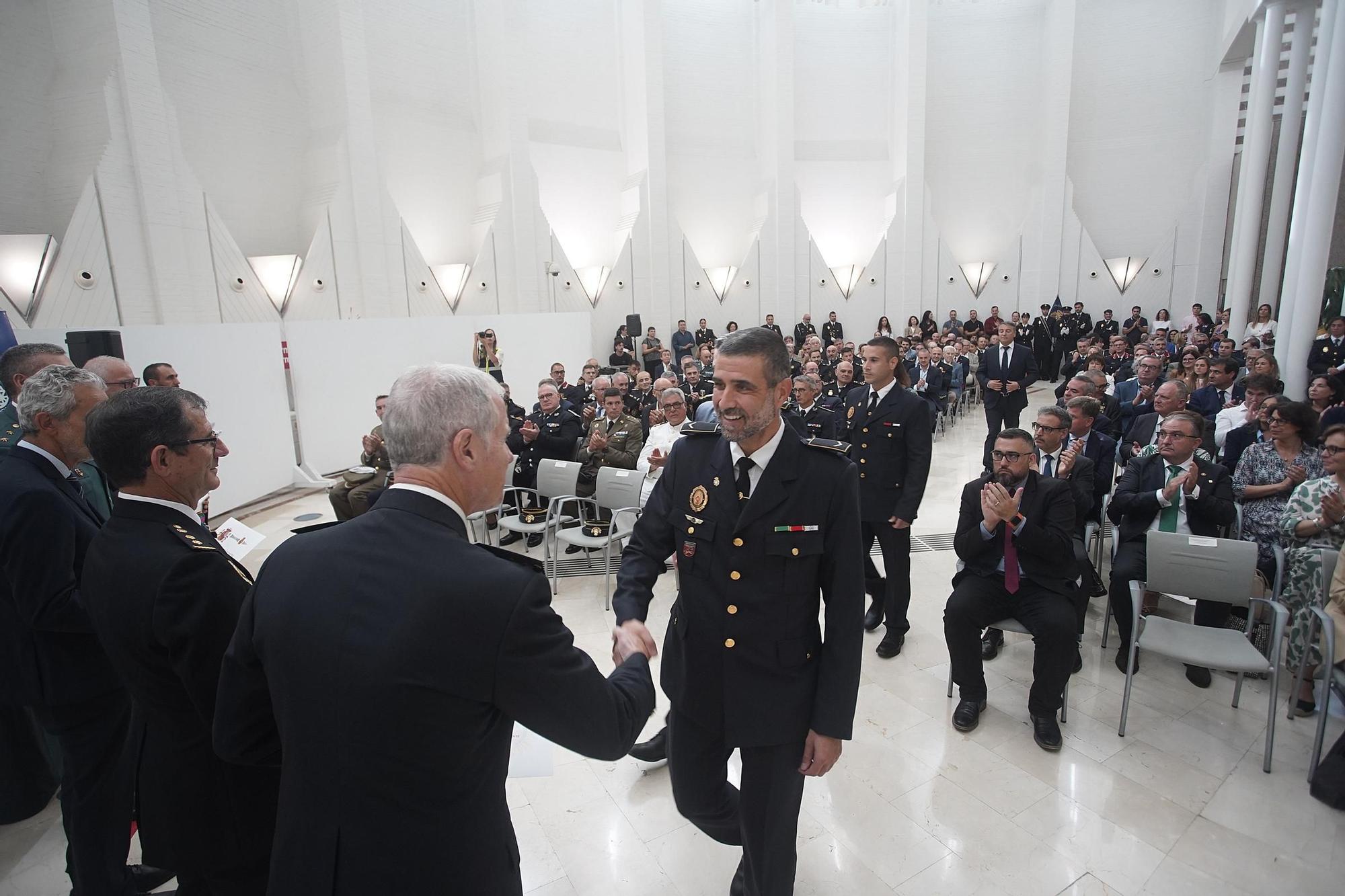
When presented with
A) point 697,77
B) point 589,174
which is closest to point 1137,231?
point 697,77

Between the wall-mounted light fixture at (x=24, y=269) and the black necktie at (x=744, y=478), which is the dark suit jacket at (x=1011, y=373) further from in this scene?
the wall-mounted light fixture at (x=24, y=269)

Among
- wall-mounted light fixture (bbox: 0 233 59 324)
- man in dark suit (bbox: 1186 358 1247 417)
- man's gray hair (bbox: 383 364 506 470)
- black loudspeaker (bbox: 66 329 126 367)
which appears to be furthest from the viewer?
wall-mounted light fixture (bbox: 0 233 59 324)

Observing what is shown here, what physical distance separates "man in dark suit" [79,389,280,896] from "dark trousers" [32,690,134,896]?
62 cm

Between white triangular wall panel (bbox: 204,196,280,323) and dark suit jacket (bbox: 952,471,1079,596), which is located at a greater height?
white triangular wall panel (bbox: 204,196,280,323)

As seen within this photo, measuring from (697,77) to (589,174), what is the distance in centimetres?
402

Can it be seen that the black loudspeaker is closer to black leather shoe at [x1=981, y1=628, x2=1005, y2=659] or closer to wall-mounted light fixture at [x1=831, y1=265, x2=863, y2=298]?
black leather shoe at [x1=981, y1=628, x2=1005, y2=659]

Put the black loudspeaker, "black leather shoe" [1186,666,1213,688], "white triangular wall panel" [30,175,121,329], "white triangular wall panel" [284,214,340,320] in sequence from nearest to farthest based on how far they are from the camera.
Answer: "black leather shoe" [1186,666,1213,688], the black loudspeaker, "white triangular wall panel" [30,175,121,329], "white triangular wall panel" [284,214,340,320]

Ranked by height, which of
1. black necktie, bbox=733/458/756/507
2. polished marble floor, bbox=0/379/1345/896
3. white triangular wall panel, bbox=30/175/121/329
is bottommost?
polished marble floor, bbox=0/379/1345/896

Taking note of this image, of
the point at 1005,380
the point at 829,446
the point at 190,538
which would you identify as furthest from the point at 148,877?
the point at 1005,380

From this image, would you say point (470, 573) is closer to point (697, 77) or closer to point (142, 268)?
point (142, 268)

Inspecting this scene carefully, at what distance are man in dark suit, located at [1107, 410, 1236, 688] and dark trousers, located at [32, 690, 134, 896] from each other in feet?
14.8

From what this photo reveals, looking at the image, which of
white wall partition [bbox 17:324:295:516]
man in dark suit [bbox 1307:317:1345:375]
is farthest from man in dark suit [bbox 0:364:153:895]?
man in dark suit [bbox 1307:317:1345:375]

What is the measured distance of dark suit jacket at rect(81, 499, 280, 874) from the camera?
1517 mm

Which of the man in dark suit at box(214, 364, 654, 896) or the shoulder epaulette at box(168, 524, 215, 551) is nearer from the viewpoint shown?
the man in dark suit at box(214, 364, 654, 896)
